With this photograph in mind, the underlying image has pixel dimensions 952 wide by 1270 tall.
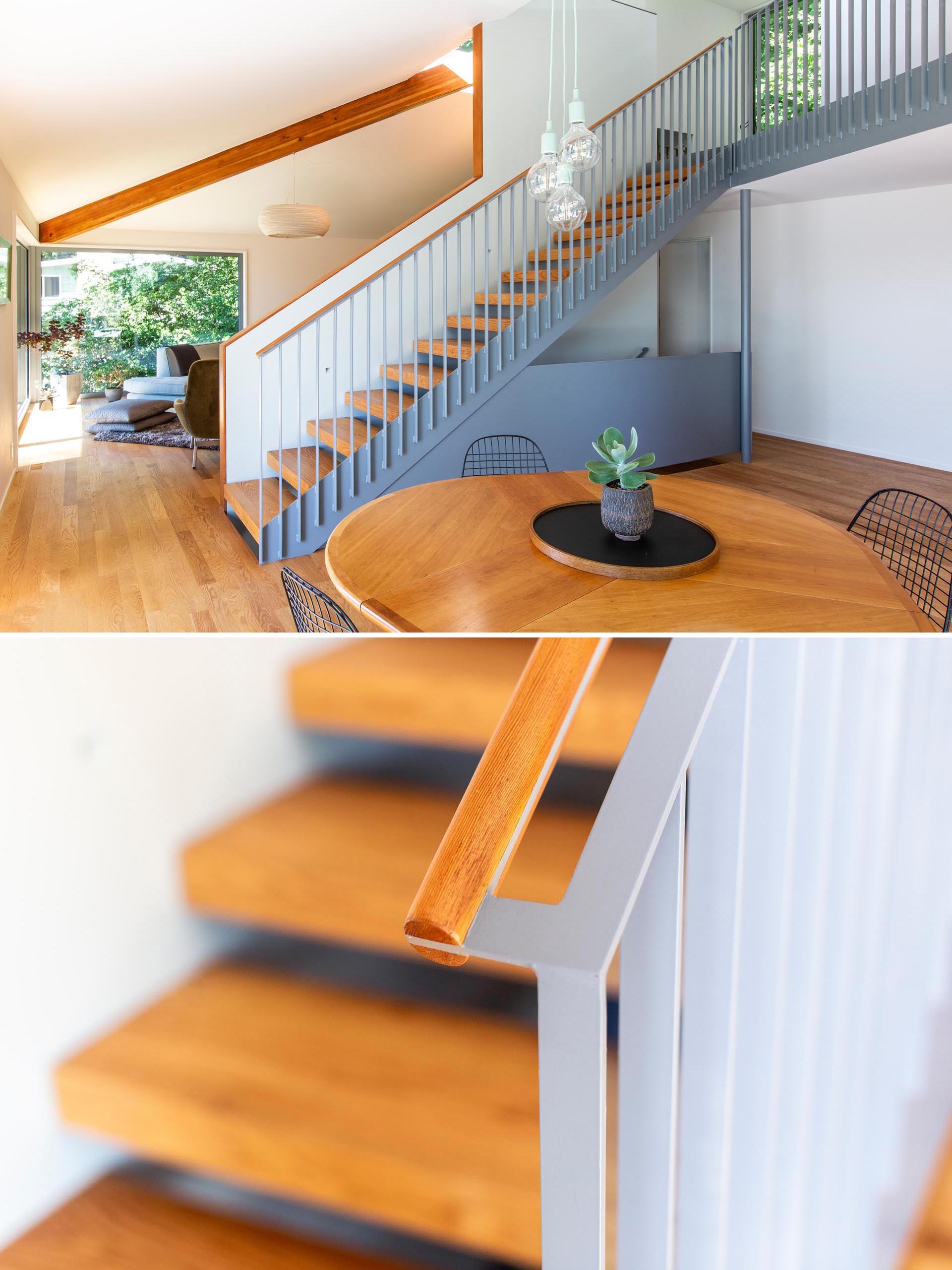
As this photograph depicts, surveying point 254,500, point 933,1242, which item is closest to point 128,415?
point 254,500

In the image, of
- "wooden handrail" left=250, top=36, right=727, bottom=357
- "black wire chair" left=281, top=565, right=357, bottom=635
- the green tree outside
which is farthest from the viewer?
the green tree outside

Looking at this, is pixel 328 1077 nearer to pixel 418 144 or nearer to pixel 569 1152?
pixel 569 1152

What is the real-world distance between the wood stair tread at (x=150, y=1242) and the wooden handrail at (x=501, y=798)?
0.47 metres

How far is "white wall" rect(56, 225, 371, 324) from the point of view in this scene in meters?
9.41

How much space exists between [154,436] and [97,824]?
8245 mm

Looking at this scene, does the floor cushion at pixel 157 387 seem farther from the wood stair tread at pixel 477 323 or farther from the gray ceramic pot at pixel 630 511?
the gray ceramic pot at pixel 630 511

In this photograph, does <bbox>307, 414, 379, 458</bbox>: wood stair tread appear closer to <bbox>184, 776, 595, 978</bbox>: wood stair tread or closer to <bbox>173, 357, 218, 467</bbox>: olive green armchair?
<bbox>173, 357, 218, 467</bbox>: olive green armchair

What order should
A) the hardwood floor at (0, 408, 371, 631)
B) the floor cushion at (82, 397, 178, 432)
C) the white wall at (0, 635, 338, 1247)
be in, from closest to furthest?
the white wall at (0, 635, 338, 1247), the hardwood floor at (0, 408, 371, 631), the floor cushion at (82, 397, 178, 432)

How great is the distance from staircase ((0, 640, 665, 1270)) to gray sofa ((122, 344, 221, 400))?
9.42 metres

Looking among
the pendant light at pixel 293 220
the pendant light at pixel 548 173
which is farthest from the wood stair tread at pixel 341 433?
the pendant light at pixel 293 220

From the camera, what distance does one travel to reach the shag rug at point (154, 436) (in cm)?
795

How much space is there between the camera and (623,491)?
245cm

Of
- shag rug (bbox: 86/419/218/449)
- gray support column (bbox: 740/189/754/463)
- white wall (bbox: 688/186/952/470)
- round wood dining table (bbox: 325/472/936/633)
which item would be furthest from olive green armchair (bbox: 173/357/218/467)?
round wood dining table (bbox: 325/472/936/633)

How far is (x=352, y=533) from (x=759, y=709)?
1.80 meters
